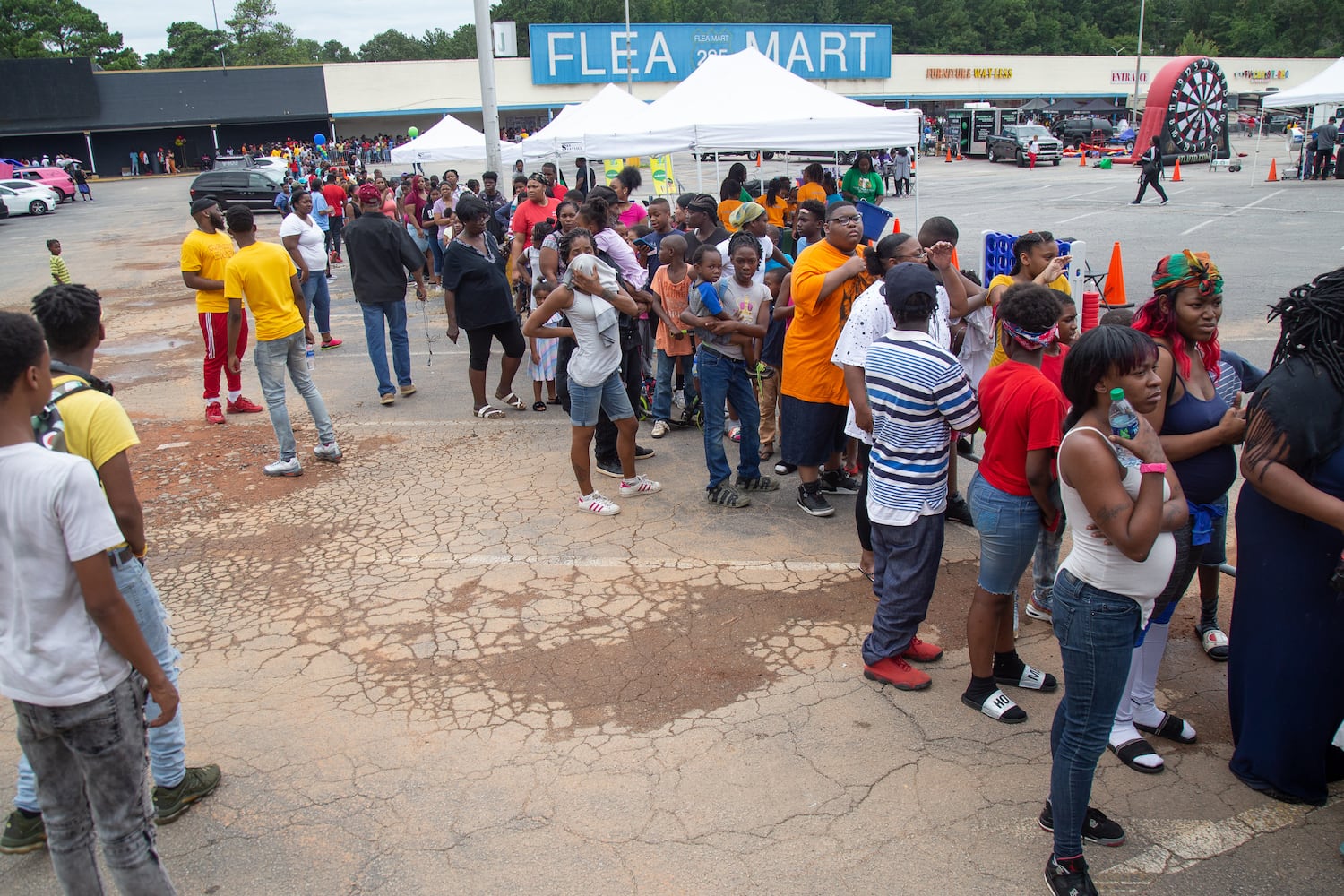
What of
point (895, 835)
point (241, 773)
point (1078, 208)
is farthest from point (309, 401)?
point (1078, 208)

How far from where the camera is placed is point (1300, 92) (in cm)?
2184

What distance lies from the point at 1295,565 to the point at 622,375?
5087 millimetres

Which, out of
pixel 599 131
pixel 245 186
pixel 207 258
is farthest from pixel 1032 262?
pixel 245 186

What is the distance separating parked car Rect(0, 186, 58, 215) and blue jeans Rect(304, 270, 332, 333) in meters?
28.2

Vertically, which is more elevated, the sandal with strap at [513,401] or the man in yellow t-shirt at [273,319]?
the man in yellow t-shirt at [273,319]

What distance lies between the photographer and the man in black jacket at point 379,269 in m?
8.36

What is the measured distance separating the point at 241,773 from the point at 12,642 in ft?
4.68

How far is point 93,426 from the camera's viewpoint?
2926mm

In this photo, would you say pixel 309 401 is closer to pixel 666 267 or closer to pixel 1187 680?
pixel 666 267

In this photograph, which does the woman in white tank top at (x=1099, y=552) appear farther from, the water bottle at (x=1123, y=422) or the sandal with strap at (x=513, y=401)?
the sandal with strap at (x=513, y=401)

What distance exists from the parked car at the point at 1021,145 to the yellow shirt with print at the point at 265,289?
119ft

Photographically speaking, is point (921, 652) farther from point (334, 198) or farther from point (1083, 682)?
point (334, 198)

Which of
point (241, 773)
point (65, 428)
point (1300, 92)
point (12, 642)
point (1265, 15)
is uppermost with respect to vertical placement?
point (1265, 15)

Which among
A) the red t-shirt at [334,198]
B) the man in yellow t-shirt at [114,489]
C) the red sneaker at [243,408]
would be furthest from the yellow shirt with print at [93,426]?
the red t-shirt at [334,198]
